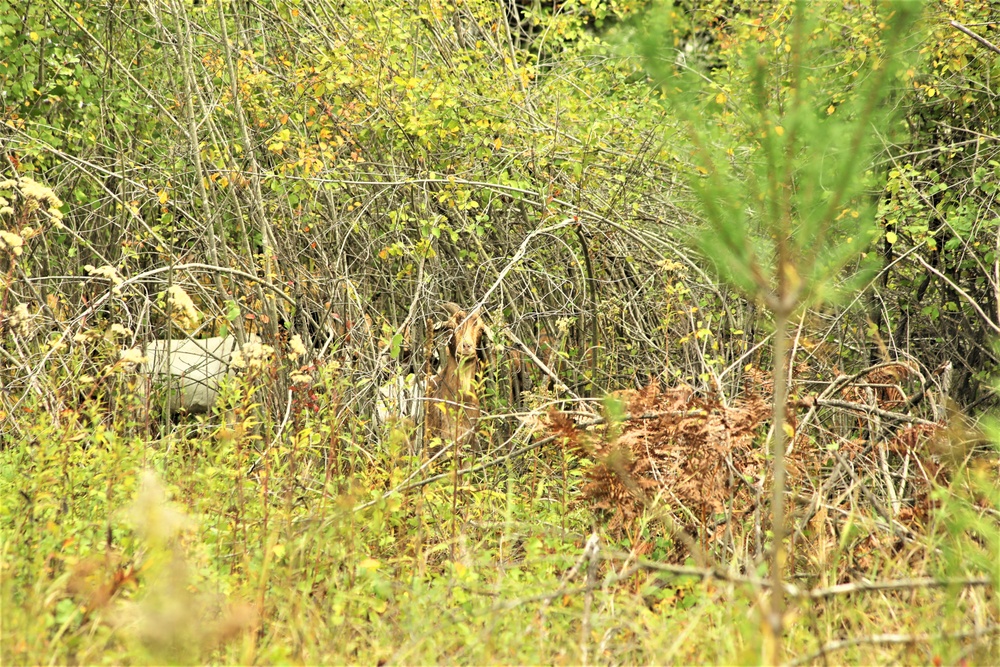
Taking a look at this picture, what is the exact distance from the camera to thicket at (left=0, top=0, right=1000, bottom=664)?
98.4 inches

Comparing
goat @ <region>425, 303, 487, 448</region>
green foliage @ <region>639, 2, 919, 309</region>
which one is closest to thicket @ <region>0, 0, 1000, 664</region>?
green foliage @ <region>639, 2, 919, 309</region>

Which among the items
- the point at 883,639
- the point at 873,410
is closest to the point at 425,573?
the point at 883,639

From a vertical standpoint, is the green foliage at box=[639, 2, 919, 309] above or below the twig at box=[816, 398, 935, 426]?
above

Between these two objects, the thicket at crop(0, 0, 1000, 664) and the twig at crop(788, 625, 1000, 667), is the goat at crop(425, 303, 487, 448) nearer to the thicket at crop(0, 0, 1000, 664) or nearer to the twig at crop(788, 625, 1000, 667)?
the thicket at crop(0, 0, 1000, 664)

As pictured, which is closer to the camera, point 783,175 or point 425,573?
point 783,175

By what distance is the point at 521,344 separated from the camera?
4820 millimetres

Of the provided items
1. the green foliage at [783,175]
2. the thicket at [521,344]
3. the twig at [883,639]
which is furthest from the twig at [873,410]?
the green foliage at [783,175]

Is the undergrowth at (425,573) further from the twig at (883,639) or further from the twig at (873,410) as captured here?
the twig at (873,410)

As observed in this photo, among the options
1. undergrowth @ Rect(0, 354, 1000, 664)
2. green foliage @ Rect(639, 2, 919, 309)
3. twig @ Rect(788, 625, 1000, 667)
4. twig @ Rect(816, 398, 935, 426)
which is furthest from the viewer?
twig @ Rect(816, 398, 935, 426)

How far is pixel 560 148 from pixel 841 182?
3.95 m

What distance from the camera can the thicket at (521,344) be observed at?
250cm

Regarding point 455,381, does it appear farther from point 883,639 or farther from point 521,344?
point 883,639

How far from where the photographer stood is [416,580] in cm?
298

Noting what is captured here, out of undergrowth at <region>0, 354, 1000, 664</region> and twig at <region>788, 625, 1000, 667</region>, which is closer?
twig at <region>788, 625, 1000, 667</region>
